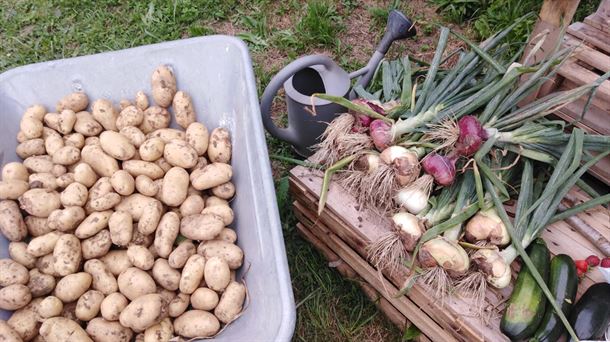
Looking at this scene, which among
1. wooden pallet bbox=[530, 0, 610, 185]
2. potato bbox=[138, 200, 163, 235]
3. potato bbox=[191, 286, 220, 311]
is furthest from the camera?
wooden pallet bbox=[530, 0, 610, 185]

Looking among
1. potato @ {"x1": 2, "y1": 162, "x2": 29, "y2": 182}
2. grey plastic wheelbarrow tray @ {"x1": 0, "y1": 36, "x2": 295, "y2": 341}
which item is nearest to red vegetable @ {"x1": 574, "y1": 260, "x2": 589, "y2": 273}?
grey plastic wheelbarrow tray @ {"x1": 0, "y1": 36, "x2": 295, "y2": 341}

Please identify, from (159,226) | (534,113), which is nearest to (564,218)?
(534,113)

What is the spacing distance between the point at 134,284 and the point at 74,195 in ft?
1.18

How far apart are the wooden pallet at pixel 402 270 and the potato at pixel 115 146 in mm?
597

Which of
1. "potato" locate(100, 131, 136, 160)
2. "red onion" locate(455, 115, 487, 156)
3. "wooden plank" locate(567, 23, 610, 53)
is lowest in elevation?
"potato" locate(100, 131, 136, 160)

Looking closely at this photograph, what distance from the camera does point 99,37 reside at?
9.41 feet

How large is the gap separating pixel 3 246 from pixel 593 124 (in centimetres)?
Answer: 213

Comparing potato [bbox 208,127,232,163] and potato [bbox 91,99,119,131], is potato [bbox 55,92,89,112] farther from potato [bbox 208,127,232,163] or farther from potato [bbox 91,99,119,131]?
potato [bbox 208,127,232,163]

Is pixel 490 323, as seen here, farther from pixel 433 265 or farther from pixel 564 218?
pixel 564 218

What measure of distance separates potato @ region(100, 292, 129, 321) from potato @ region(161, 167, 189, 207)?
331 mm

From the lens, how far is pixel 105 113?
65.3 inches

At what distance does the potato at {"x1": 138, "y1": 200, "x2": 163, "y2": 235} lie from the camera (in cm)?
145

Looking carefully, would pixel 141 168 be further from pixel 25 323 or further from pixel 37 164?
pixel 25 323

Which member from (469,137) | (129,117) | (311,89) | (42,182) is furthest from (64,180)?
(469,137)
